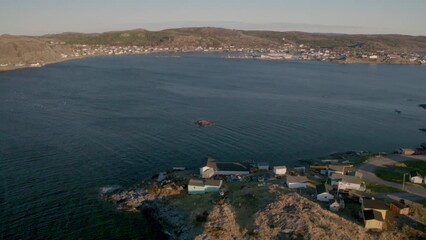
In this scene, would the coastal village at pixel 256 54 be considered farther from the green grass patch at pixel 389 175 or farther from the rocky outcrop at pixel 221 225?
the green grass patch at pixel 389 175

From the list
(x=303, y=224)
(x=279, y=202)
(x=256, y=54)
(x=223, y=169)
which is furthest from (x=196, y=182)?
(x=256, y=54)

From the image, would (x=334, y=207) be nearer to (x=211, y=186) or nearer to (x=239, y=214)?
(x=239, y=214)

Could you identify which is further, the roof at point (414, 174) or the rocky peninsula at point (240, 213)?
the roof at point (414, 174)

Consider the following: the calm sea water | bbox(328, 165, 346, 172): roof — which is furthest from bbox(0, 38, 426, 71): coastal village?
bbox(328, 165, 346, 172): roof

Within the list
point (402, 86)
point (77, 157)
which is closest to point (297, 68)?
point (402, 86)

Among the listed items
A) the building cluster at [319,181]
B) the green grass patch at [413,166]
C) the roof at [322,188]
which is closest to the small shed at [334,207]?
the building cluster at [319,181]

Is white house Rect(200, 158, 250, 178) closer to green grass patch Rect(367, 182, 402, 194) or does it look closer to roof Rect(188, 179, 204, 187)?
roof Rect(188, 179, 204, 187)

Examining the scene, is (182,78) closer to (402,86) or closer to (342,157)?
(402,86)
